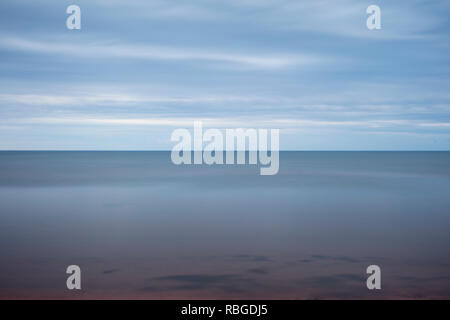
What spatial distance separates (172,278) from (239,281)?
1366mm

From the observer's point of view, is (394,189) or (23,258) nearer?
(23,258)

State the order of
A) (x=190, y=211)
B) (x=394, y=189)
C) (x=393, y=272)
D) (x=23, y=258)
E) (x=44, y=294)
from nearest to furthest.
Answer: (x=44, y=294)
(x=393, y=272)
(x=23, y=258)
(x=190, y=211)
(x=394, y=189)

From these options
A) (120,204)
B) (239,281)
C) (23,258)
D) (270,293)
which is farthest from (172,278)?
(120,204)

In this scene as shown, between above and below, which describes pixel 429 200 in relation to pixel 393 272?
above

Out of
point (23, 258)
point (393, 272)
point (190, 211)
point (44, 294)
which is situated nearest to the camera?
point (44, 294)

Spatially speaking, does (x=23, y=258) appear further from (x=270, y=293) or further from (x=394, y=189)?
(x=394, y=189)

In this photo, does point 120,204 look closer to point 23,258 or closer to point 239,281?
point 23,258

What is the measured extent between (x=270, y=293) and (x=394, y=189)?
19.6m

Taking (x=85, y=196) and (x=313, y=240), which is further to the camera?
(x=85, y=196)
